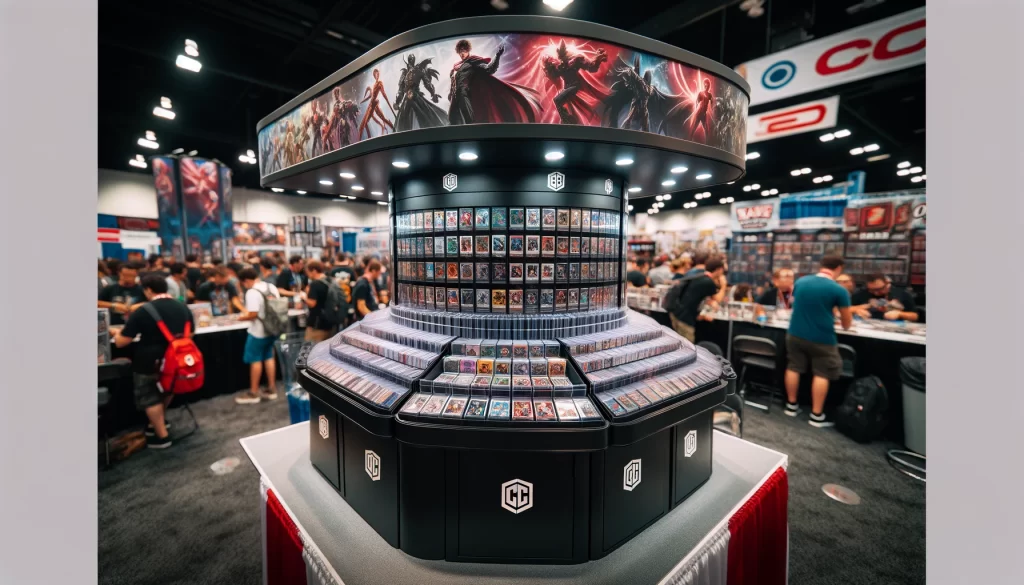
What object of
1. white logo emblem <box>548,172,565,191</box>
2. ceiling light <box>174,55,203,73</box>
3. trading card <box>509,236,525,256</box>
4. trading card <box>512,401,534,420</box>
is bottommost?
trading card <box>512,401,534,420</box>

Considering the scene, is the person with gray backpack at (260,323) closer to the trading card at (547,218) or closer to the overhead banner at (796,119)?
the trading card at (547,218)

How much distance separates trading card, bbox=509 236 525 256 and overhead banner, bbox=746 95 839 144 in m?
4.78

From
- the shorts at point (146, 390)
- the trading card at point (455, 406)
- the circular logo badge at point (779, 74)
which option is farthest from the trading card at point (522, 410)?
the circular logo badge at point (779, 74)

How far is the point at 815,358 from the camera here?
17.8 ft

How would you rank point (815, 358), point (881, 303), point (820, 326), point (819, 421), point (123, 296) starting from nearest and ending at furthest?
point (820, 326), point (815, 358), point (819, 421), point (123, 296), point (881, 303)

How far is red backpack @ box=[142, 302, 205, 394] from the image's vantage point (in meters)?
4.64

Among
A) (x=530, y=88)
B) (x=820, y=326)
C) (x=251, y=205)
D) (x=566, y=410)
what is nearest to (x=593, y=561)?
(x=566, y=410)

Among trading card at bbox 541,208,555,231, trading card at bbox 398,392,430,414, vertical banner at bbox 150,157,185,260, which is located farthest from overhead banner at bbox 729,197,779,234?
vertical banner at bbox 150,157,185,260

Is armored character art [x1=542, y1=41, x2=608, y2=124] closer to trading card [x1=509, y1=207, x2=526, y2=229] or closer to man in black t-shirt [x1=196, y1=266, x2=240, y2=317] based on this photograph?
trading card [x1=509, y1=207, x2=526, y2=229]

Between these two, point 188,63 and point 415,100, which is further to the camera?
point 188,63

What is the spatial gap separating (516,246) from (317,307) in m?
4.51

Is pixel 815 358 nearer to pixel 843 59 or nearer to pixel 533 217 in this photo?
pixel 843 59

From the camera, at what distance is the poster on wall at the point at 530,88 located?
203 cm

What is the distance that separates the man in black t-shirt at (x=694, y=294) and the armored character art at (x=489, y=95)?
5.29m
